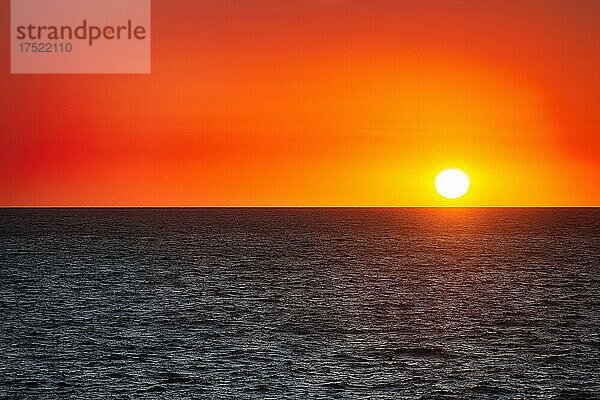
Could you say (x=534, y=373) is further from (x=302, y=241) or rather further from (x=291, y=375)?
(x=302, y=241)

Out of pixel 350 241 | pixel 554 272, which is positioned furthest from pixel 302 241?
pixel 554 272

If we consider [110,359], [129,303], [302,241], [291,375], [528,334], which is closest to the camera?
[291,375]

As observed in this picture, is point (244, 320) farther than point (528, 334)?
Yes

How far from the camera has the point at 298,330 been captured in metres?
43.0

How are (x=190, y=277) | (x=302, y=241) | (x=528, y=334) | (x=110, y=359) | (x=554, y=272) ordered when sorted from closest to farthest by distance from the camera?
1. (x=110, y=359)
2. (x=528, y=334)
3. (x=190, y=277)
4. (x=554, y=272)
5. (x=302, y=241)

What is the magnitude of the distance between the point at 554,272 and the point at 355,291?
26378 millimetres

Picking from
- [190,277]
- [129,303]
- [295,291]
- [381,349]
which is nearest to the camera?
[381,349]

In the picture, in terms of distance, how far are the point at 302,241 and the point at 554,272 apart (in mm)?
67677

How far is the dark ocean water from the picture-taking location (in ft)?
98.1

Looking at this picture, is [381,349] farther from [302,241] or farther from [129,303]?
[302,241]

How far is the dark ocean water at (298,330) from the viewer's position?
29.9 metres

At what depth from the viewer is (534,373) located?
31875 mm

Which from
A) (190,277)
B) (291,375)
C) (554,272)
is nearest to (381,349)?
(291,375)

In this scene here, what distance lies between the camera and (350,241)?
480ft
